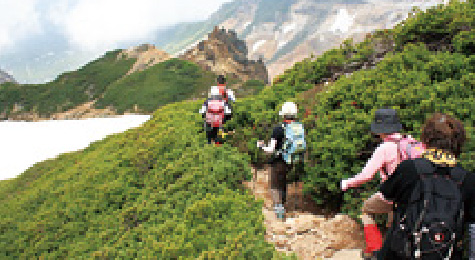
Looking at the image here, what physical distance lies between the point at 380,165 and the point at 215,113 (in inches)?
221

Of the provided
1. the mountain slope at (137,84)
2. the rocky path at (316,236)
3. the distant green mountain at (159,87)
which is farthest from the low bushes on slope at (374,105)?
the distant green mountain at (159,87)

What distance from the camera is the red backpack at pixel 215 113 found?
8.75 m

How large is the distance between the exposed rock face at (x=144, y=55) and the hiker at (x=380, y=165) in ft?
302

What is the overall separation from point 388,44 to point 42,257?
11.3 metres

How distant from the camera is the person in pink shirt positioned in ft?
12.0

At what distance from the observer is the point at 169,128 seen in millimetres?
10367

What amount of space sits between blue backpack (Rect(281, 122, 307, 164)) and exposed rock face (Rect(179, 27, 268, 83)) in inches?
3029

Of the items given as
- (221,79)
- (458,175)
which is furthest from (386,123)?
(221,79)

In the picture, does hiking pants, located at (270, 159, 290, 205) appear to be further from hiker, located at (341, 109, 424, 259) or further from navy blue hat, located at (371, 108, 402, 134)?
navy blue hat, located at (371, 108, 402, 134)

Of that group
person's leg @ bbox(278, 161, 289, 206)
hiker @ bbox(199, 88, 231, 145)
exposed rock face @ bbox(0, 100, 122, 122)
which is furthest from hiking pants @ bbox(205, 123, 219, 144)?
exposed rock face @ bbox(0, 100, 122, 122)

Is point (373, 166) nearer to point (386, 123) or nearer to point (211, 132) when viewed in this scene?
point (386, 123)

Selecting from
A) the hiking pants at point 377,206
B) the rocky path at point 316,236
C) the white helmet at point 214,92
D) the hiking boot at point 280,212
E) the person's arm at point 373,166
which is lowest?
the rocky path at point 316,236

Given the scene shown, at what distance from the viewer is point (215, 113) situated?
8812 millimetres

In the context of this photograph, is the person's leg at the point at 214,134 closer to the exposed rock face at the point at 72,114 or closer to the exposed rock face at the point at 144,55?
the exposed rock face at the point at 72,114
